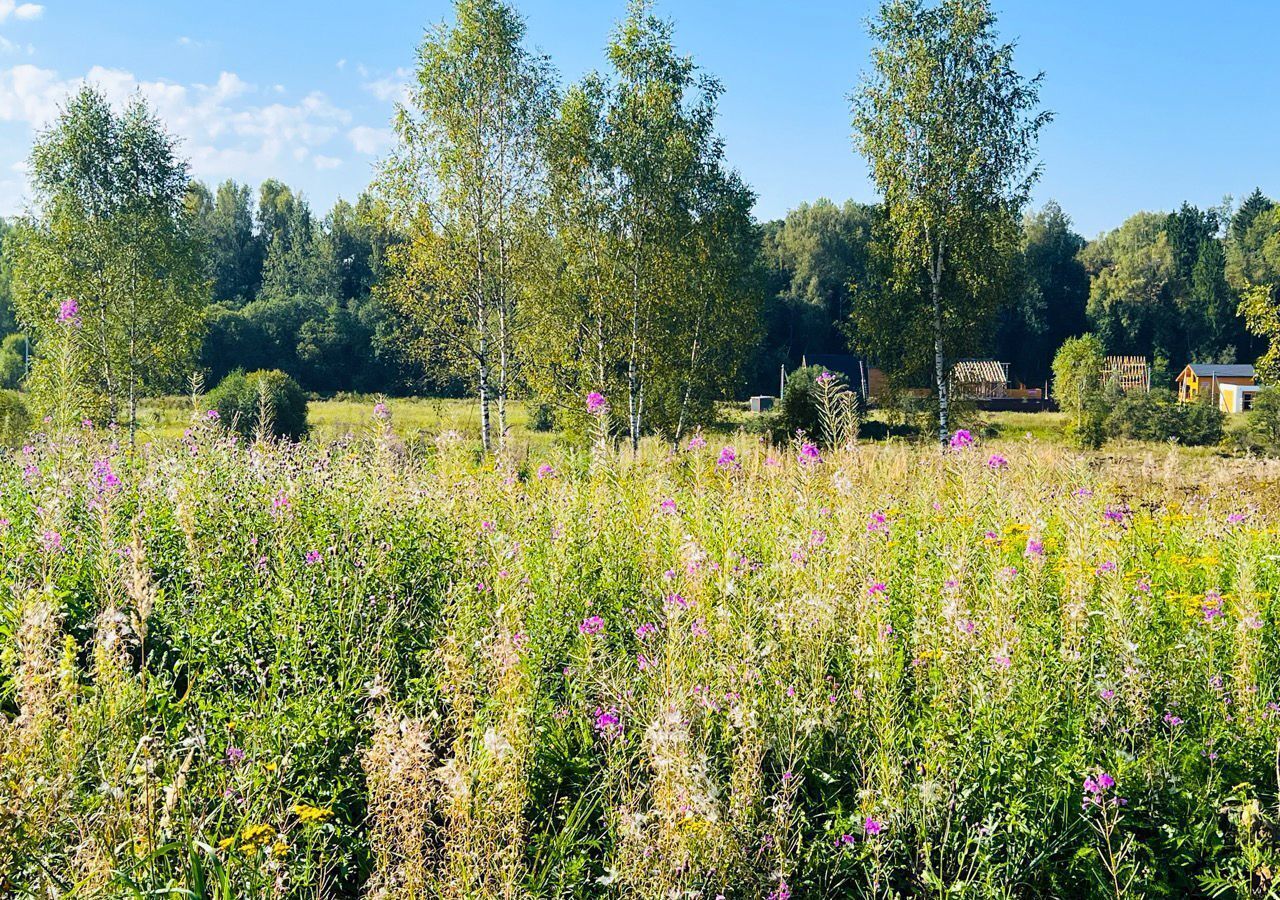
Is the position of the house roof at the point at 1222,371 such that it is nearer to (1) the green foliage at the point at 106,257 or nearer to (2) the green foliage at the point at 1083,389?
(2) the green foliage at the point at 1083,389

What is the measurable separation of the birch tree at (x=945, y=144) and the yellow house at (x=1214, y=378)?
42711mm

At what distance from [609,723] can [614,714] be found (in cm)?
15

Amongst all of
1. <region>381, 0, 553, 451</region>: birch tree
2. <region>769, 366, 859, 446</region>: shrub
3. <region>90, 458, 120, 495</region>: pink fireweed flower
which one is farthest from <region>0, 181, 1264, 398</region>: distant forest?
<region>90, 458, 120, 495</region>: pink fireweed flower

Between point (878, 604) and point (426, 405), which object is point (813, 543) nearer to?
point (878, 604)

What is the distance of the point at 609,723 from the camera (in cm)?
325

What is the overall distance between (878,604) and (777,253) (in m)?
71.9

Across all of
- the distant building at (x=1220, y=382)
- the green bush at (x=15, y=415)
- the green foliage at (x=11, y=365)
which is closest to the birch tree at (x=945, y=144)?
the green bush at (x=15, y=415)

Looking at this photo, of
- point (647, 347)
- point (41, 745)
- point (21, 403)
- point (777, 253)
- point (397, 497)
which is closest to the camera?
point (41, 745)

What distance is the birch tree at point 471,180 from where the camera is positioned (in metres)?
22.1

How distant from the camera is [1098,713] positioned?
11.9ft

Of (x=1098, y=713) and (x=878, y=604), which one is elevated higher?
(x=878, y=604)

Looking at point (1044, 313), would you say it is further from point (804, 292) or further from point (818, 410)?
point (818, 410)

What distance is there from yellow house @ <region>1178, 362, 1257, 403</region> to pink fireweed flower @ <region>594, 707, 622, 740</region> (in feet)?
213

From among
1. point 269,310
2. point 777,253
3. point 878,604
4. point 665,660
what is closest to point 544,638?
point 665,660
